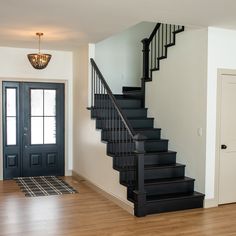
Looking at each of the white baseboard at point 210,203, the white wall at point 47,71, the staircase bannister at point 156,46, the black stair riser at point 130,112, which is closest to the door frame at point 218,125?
the white baseboard at point 210,203

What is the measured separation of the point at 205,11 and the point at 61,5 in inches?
67.7

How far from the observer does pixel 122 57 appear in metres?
7.84

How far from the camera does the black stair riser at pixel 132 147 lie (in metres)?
5.63

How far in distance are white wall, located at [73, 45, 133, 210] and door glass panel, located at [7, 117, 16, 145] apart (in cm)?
124

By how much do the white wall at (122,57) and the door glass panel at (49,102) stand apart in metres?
1.18

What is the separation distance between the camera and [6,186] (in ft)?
21.5

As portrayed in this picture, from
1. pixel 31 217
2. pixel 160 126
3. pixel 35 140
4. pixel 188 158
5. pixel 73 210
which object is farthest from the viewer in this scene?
pixel 35 140

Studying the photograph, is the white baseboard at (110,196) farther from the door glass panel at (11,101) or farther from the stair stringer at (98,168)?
the door glass panel at (11,101)

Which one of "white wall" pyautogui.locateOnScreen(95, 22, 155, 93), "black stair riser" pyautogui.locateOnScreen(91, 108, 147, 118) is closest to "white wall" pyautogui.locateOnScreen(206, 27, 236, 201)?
"black stair riser" pyautogui.locateOnScreen(91, 108, 147, 118)

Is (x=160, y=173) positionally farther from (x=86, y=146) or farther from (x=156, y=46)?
(x=156, y=46)

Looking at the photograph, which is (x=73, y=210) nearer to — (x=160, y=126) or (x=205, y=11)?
(x=160, y=126)

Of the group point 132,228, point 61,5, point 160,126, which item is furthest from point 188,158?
point 61,5

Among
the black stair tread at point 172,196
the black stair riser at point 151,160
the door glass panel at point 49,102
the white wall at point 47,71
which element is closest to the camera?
the black stair tread at point 172,196

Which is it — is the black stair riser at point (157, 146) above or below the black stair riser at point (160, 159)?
above
